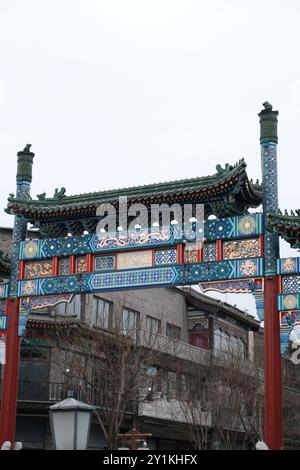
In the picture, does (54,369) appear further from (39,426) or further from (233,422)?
(233,422)

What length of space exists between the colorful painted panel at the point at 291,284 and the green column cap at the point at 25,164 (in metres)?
7.80

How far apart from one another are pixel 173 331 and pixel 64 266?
1843 centimetres

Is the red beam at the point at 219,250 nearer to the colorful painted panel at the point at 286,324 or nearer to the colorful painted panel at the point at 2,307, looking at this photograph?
the colorful painted panel at the point at 286,324

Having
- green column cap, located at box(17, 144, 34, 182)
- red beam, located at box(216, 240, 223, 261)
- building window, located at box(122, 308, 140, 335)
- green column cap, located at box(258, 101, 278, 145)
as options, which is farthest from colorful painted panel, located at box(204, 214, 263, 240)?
building window, located at box(122, 308, 140, 335)

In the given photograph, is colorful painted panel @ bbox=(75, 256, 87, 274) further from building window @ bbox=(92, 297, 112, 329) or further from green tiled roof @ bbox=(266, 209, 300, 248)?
building window @ bbox=(92, 297, 112, 329)

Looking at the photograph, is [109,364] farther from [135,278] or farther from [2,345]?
[135,278]

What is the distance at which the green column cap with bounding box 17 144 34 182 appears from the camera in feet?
72.4

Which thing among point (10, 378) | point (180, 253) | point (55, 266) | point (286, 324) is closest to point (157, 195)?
point (180, 253)

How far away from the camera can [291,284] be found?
17953 millimetres

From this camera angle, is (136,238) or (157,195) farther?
(136,238)

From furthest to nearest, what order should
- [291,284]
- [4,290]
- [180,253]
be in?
[4,290], [180,253], [291,284]

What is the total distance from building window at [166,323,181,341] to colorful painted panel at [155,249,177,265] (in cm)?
1876
